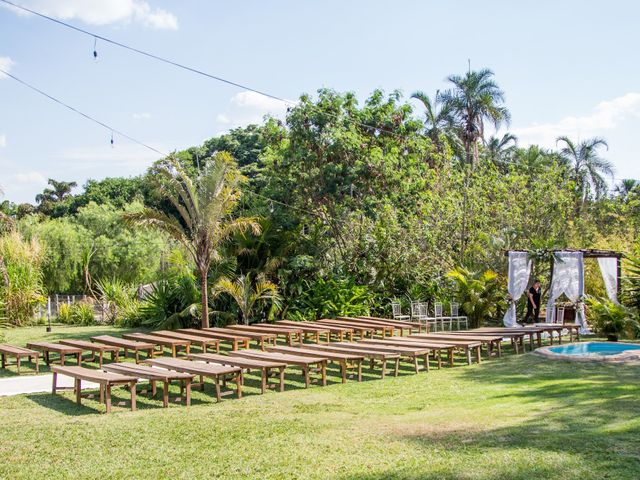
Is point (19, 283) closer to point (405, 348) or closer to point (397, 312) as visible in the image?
point (397, 312)

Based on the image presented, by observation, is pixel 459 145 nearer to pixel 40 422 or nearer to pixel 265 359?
pixel 265 359

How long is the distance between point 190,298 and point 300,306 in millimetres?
3299

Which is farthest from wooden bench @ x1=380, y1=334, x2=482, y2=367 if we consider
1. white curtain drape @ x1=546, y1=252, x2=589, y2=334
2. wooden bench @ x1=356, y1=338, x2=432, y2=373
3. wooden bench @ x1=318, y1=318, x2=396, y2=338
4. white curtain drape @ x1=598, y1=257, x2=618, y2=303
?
white curtain drape @ x1=598, y1=257, x2=618, y2=303

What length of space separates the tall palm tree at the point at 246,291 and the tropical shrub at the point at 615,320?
877 cm

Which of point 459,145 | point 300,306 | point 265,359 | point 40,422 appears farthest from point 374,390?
point 459,145

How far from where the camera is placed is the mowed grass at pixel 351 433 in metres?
6.36

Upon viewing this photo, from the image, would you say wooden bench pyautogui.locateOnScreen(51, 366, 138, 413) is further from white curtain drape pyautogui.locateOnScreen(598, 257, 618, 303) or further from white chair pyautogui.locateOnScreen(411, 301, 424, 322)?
white curtain drape pyautogui.locateOnScreen(598, 257, 618, 303)

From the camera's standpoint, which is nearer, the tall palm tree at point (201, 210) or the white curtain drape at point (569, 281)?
the tall palm tree at point (201, 210)

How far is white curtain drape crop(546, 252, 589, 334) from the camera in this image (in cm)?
1934

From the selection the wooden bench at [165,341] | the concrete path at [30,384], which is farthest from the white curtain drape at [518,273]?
the concrete path at [30,384]

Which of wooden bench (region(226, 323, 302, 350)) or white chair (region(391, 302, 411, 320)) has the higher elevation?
white chair (region(391, 302, 411, 320))

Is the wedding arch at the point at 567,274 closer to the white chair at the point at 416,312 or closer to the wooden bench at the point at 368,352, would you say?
the white chair at the point at 416,312

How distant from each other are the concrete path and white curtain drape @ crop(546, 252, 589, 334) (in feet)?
→ 42.1

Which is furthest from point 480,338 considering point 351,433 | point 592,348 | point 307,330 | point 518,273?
point 351,433
